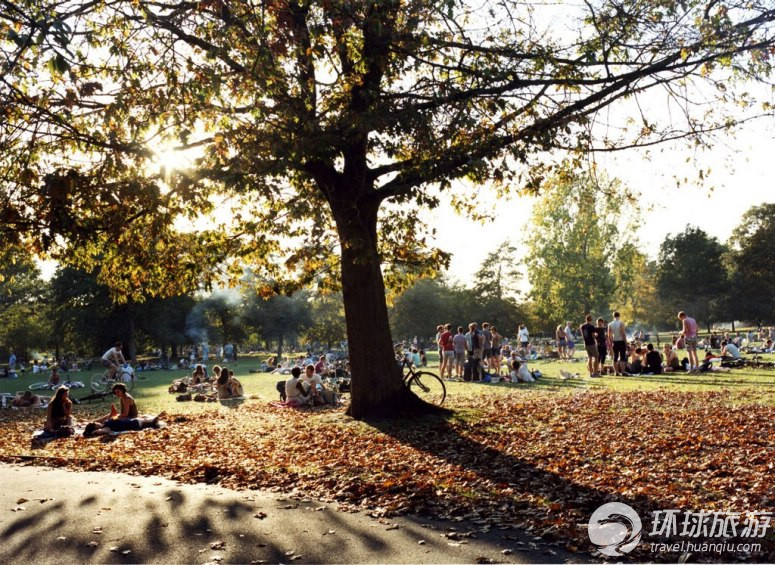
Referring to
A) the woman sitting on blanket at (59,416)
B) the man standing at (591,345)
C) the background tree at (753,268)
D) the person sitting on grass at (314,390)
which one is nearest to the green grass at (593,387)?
the man standing at (591,345)

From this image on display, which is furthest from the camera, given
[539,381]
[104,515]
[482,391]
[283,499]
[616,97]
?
[539,381]

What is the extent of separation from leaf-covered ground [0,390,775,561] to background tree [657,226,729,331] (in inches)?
2579

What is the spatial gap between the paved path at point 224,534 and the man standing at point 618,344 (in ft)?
57.4

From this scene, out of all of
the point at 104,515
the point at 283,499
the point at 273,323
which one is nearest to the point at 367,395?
the point at 283,499

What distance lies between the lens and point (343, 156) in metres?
14.2

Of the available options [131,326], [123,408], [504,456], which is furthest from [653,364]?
[131,326]

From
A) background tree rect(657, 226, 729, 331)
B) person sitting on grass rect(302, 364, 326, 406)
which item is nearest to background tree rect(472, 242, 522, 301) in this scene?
background tree rect(657, 226, 729, 331)

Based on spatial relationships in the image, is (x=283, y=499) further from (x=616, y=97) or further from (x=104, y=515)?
(x=616, y=97)

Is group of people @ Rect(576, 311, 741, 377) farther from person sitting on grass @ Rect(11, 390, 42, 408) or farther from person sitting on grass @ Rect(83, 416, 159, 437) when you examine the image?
person sitting on grass @ Rect(11, 390, 42, 408)

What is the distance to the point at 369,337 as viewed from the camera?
14344mm

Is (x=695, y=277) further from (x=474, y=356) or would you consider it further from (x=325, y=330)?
(x=474, y=356)

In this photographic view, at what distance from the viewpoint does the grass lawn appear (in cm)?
723

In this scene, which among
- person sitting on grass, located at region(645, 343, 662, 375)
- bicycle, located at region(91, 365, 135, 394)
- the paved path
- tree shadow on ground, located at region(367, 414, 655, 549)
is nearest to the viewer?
the paved path

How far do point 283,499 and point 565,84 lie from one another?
7893 millimetres
